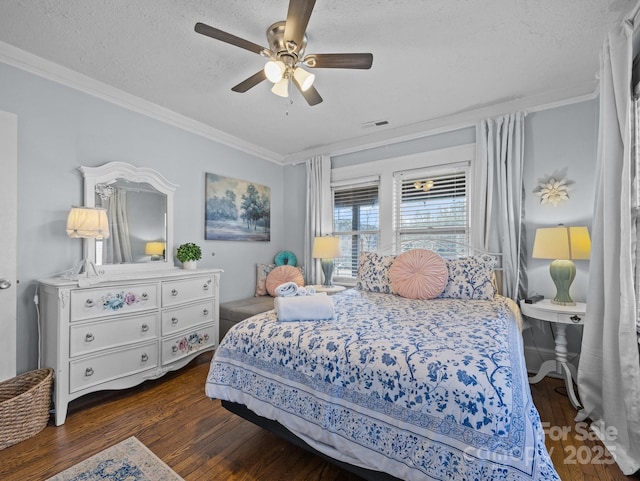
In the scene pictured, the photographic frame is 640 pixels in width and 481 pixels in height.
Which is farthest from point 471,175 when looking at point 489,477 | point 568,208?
point 489,477

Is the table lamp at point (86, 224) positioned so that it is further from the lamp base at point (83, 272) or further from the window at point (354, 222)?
the window at point (354, 222)

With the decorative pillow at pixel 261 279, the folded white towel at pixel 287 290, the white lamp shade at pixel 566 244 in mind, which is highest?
the white lamp shade at pixel 566 244

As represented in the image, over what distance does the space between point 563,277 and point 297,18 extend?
9.08ft

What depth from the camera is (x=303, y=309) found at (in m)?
1.89

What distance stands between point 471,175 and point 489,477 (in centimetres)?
297

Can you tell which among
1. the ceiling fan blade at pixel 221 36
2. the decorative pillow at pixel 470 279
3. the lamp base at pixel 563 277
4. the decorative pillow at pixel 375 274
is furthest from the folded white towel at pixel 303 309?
the lamp base at pixel 563 277

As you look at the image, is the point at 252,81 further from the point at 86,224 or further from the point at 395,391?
the point at 395,391

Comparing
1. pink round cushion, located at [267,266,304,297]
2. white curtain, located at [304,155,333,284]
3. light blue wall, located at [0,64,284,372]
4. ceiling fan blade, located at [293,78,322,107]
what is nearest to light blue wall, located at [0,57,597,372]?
light blue wall, located at [0,64,284,372]

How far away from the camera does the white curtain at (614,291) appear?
5.60 feet

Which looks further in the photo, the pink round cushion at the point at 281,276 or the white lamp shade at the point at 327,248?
the pink round cushion at the point at 281,276

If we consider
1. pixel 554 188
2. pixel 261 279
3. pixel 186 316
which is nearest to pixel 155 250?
pixel 186 316

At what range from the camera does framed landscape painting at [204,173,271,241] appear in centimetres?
368

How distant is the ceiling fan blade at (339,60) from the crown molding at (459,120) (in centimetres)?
182

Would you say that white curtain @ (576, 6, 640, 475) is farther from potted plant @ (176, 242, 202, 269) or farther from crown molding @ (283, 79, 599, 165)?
potted plant @ (176, 242, 202, 269)
